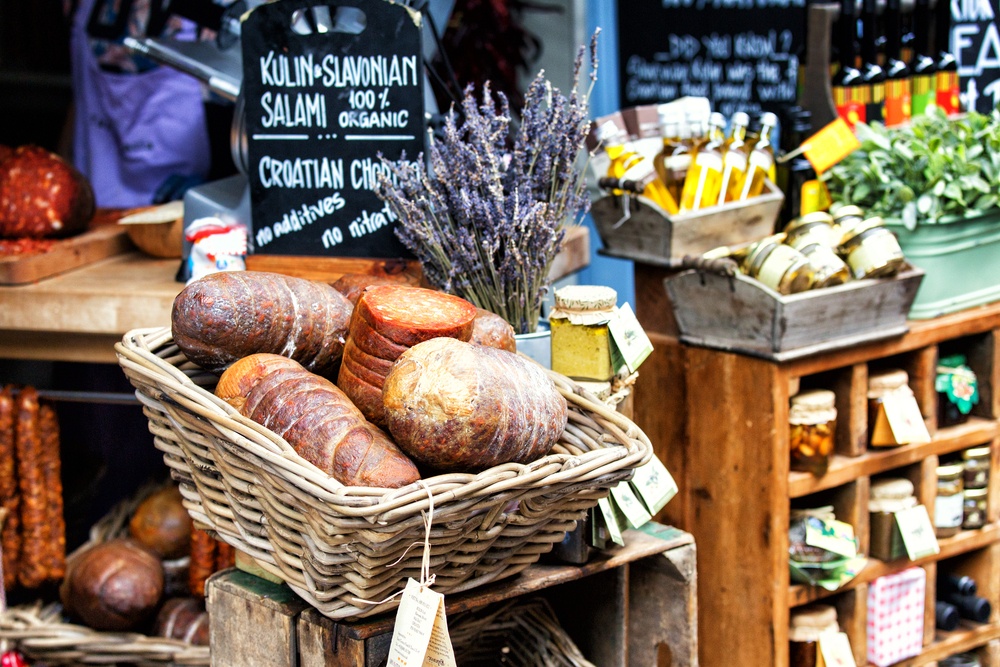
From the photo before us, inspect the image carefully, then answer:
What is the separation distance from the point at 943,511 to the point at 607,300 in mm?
1130

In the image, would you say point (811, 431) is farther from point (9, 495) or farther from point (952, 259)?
point (9, 495)

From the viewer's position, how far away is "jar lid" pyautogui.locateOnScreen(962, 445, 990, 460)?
2.23 m

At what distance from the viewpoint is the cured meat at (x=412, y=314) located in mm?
1239

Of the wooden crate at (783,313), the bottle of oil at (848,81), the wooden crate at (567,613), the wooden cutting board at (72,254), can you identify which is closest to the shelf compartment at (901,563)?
the wooden crate at (567,613)

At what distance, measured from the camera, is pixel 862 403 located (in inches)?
79.6

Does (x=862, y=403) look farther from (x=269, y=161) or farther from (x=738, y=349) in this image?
(x=269, y=161)

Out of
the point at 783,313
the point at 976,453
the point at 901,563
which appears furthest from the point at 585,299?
the point at 976,453

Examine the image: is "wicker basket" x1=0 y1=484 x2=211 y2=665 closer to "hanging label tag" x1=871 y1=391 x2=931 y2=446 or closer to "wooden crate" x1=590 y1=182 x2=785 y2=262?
"wooden crate" x1=590 y1=182 x2=785 y2=262

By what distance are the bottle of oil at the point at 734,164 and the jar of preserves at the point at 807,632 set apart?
837mm

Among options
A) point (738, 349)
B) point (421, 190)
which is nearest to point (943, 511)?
point (738, 349)

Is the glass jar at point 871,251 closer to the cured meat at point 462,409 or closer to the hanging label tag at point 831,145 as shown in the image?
the hanging label tag at point 831,145

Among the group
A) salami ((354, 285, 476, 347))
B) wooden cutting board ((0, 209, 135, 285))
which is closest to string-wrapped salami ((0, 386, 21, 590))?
wooden cutting board ((0, 209, 135, 285))

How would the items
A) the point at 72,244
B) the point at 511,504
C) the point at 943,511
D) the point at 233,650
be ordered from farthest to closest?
the point at 72,244
the point at 943,511
the point at 233,650
the point at 511,504

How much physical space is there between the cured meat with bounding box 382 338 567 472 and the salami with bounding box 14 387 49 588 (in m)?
1.32
